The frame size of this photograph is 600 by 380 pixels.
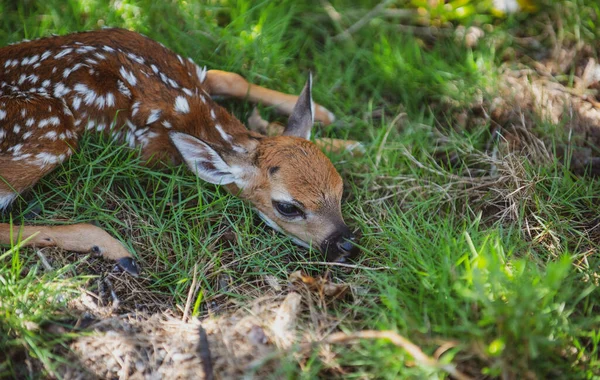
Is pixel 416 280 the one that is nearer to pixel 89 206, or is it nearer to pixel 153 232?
pixel 153 232

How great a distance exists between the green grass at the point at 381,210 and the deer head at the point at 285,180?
0.11 m

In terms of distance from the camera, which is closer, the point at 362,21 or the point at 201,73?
the point at 201,73

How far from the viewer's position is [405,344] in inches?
93.3

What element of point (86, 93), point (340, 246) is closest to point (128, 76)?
point (86, 93)

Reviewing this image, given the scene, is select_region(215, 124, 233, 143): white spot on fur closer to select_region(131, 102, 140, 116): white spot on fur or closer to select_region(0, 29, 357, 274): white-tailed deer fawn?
select_region(0, 29, 357, 274): white-tailed deer fawn

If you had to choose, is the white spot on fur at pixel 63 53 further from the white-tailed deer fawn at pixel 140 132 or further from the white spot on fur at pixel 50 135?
the white spot on fur at pixel 50 135

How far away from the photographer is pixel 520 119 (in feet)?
12.9

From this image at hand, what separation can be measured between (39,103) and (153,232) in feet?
3.01

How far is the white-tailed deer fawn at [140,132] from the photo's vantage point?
322cm

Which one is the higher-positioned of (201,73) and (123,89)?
(123,89)

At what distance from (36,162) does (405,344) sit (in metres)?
2.13

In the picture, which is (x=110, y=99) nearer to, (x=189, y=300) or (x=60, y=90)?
(x=60, y=90)

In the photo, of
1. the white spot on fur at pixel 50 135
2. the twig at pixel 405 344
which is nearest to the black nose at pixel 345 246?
the twig at pixel 405 344

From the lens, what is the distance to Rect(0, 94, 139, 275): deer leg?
3188 millimetres
